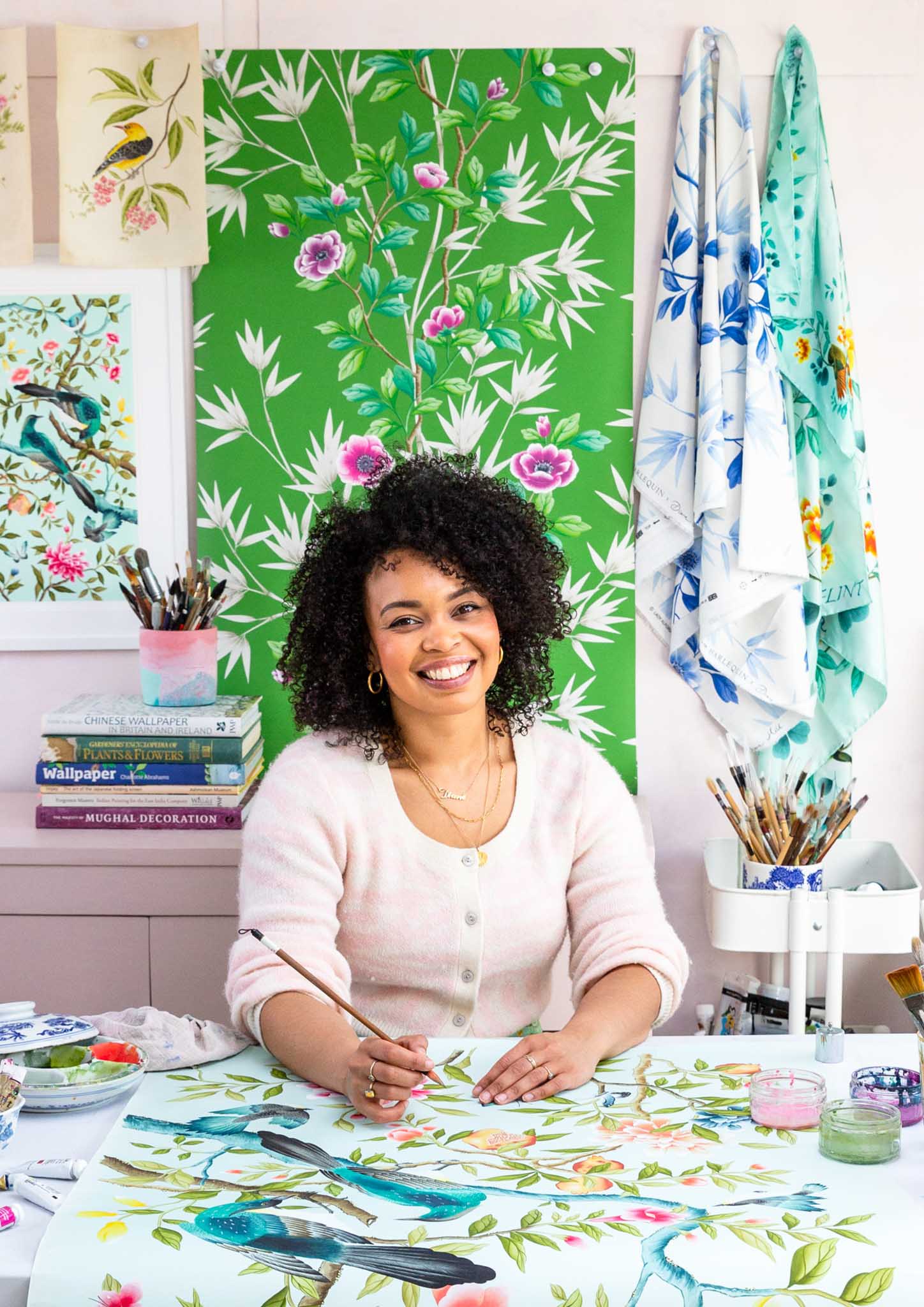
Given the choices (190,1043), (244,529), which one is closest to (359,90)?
(244,529)

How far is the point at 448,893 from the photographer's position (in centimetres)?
172

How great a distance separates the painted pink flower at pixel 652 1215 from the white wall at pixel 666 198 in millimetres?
1661

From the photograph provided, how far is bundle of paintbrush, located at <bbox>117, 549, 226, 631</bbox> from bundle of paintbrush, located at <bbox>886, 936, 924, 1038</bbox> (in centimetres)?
158

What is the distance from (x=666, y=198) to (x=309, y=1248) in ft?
7.00

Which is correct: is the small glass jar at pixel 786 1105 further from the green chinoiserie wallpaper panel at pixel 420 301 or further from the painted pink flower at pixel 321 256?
the painted pink flower at pixel 321 256

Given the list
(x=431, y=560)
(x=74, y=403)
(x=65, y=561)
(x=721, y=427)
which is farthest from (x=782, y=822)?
(x=74, y=403)

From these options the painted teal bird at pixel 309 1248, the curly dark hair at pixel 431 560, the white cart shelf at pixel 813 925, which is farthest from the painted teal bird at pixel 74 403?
the painted teal bird at pixel 309 1248

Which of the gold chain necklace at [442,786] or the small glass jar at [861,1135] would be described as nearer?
the small glass jar at [861,1135]

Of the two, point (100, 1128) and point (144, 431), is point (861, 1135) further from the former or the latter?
point (144, 431)

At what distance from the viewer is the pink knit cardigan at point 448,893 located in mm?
1678

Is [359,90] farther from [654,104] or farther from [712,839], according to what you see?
[712,839]

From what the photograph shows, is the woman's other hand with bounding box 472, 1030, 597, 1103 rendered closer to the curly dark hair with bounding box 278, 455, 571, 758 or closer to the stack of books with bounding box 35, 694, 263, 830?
the curly dark hair with bounding box 278, 455, 571, 758

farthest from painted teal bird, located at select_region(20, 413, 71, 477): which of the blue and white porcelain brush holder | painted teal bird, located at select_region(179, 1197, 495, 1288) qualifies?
painted teal bird, located at select_region(179, 1197, 495, 1288)

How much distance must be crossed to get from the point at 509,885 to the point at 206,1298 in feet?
2.54
